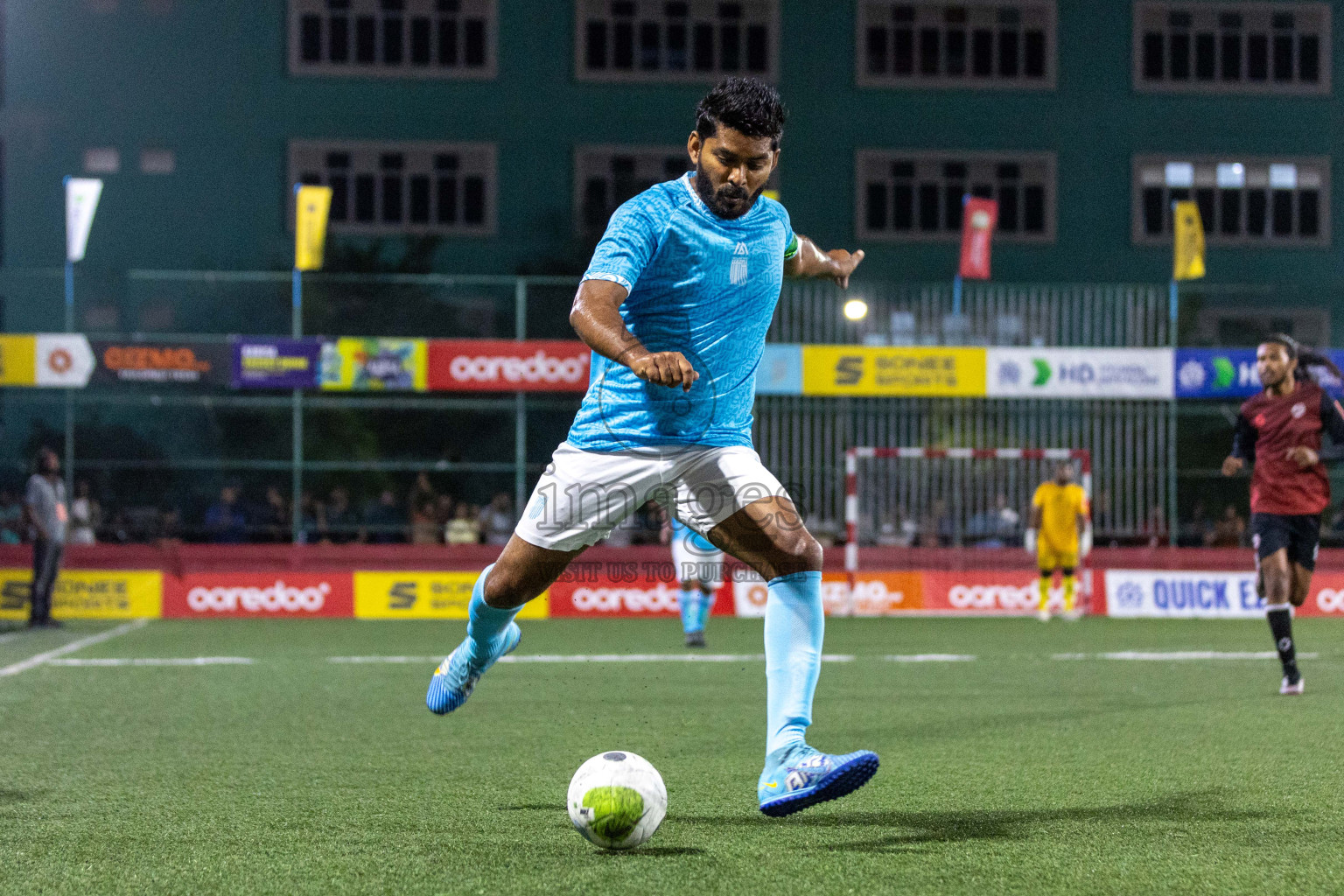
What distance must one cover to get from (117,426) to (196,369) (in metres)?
1.20

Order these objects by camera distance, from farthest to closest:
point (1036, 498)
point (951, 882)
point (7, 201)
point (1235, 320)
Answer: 1. point (7, 201)
2. point (1235, 320)
3. point (1036, 498)
4. point (951, 882)

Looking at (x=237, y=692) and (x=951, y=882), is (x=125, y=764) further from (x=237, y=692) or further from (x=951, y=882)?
(x=951, y=882)

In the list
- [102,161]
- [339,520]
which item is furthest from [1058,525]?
[102,161]

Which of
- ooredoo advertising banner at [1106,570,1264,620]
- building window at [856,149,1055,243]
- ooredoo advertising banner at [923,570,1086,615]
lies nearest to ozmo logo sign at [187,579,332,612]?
ooredoo advertising banner at [923,570,1086,615]

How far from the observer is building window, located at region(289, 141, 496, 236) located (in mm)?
30750

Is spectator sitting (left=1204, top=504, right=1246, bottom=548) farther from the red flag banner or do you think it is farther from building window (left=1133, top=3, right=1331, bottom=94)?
building window (left=1133, top=3, right=1331, bottom=94)

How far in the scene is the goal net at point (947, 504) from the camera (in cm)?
1920

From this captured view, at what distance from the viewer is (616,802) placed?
4.48 metres

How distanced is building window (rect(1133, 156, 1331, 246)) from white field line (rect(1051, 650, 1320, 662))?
20.2 m

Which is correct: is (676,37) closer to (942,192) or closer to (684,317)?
(942,192)

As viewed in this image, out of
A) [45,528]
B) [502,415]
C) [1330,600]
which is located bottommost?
[1330,600]

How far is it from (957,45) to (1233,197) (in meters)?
6.67

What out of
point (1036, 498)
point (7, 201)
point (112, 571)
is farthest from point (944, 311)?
point (7, 201)

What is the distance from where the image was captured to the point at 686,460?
4.87 meters
